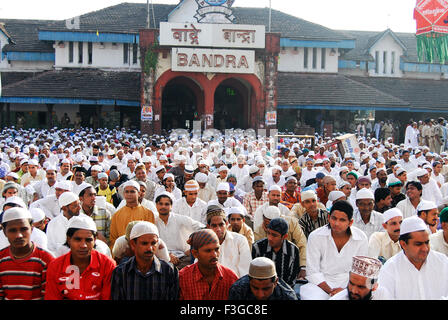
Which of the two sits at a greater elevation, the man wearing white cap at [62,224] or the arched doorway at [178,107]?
the arched doorway at [178,107]

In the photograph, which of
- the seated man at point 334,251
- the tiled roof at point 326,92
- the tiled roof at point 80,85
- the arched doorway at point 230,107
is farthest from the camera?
the arched doorway at point 230,107

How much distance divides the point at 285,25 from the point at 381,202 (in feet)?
82.9

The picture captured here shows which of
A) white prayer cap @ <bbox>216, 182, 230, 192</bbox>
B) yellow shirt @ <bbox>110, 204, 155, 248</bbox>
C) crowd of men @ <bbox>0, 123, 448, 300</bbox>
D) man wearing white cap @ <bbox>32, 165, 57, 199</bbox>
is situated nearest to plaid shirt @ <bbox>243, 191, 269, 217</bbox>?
crowd of men @ <bbox>0, 123, 448, 300</bbox>

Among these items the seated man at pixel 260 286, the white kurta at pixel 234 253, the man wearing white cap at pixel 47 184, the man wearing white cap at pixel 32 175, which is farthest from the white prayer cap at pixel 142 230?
the man wearing white cap at pixel 32 175

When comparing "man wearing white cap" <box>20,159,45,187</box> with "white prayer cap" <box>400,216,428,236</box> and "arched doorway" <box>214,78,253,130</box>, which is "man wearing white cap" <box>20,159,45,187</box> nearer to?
"white prayer cap" <box>400,216,428,236</box>

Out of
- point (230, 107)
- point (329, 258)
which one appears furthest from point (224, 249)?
point (230, 107)

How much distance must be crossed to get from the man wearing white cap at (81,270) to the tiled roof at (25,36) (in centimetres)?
2825

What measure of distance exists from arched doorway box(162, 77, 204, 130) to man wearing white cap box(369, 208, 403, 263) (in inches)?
970

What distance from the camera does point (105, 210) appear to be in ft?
24.0

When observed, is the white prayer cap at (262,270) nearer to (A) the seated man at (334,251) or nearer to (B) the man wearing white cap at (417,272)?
(B) the man wearing white cap at (417,272)

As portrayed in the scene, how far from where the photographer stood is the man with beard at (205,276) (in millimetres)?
4754

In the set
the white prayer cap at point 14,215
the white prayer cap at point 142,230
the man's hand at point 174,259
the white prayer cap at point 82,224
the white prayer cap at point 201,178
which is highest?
the white prayer cap at point 14,215

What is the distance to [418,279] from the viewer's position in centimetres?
481
